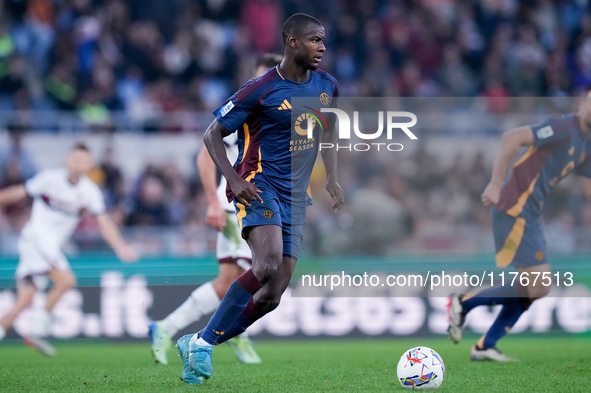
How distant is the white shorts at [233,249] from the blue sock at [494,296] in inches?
71.9

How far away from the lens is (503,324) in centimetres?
679

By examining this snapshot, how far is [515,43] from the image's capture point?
14.6 m

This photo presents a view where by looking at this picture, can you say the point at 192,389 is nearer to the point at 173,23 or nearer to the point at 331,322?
the point at 331,322

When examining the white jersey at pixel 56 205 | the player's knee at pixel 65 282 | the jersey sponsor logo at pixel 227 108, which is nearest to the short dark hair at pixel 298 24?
the jersey sponsor logo at pixel 227 108

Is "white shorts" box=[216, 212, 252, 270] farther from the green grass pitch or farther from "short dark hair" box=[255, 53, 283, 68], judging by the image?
"short dark hair" box=[255, 53, 283, 68]

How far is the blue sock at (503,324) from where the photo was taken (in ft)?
22.2

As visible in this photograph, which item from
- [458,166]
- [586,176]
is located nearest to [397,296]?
[458,166]

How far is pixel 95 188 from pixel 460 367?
4.88 meters

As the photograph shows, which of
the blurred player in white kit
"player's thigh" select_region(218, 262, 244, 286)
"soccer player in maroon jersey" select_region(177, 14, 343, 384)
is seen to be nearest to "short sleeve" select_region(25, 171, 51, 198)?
→ the blurred player in white kit

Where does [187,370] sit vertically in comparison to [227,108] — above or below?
below

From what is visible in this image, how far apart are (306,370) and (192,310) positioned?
3.73 ft

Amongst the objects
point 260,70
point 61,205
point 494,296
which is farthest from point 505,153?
point 61,205

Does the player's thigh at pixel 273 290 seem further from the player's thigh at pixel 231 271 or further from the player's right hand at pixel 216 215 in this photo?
the player's thigh at pixel 231 271

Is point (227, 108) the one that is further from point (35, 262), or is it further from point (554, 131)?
point (35, 262)
